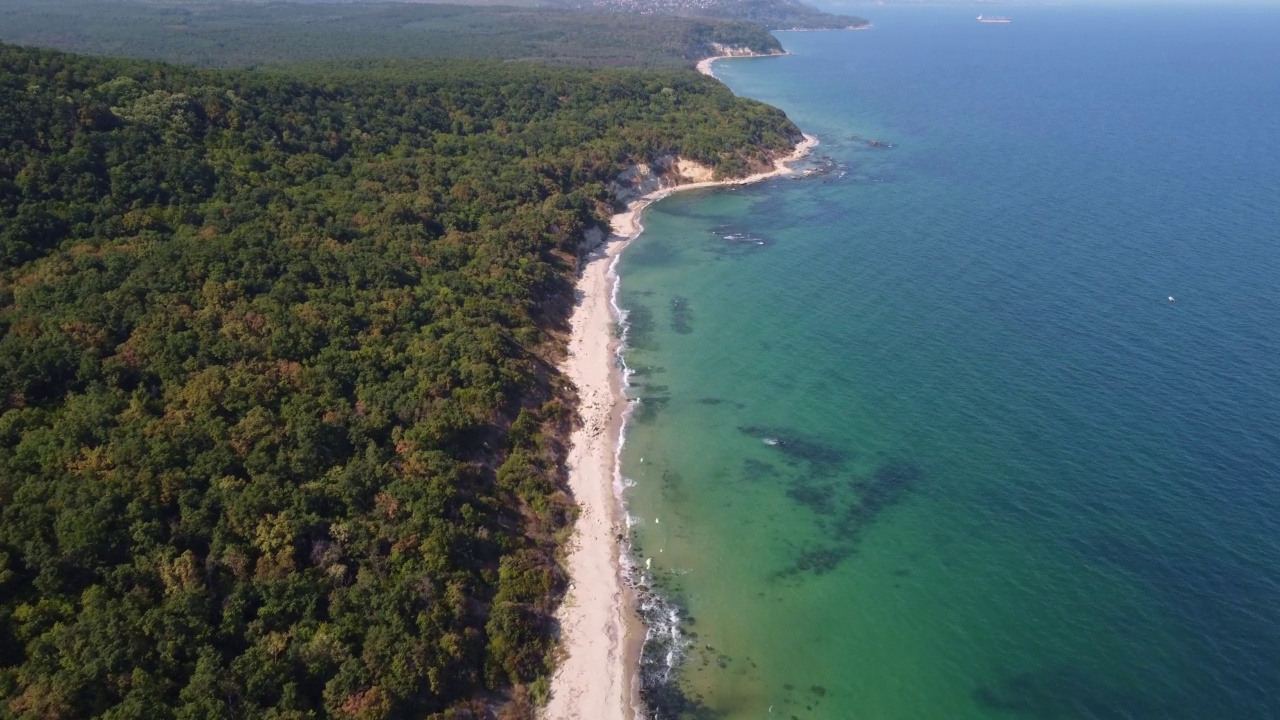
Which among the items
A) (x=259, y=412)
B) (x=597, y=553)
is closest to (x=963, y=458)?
(x=597, y=553)

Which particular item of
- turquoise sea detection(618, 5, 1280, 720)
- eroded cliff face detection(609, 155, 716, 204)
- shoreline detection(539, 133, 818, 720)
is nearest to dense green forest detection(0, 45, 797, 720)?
shoreline detection(539, 133, 818, 720)

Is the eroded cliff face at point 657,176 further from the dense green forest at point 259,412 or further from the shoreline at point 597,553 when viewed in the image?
the shoreline at point 597,553

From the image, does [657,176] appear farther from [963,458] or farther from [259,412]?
[259,412]

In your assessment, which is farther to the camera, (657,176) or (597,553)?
(657,176)

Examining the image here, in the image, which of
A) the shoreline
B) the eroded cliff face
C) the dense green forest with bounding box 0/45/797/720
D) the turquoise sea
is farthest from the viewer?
the eroded cliff face

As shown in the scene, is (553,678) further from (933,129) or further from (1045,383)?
(933,129)

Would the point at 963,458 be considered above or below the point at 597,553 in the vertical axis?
above

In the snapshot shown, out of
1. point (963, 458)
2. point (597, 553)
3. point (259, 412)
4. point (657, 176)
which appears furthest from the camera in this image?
point (657, 176)

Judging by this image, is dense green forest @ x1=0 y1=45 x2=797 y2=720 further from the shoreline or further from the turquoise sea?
the turquoise sea
